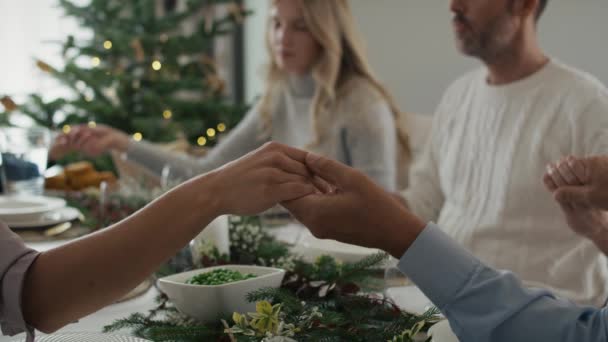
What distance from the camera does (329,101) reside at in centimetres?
264

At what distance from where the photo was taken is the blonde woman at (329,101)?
2.54 meters

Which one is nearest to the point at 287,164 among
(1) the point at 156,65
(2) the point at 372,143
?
(2) the point at 372,143

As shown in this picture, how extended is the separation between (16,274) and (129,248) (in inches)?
5.3

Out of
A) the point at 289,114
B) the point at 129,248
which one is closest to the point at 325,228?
the point at 129,248

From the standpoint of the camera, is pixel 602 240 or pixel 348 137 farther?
pixel 348 137

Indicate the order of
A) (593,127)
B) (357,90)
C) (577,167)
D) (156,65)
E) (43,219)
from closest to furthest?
(577,167), (593,127), (43,219), (357,90), (156,65)

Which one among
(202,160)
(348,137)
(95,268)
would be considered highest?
(95,268)

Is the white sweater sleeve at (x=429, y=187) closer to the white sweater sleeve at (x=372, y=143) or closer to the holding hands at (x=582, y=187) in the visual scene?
the white sweater sleeve at (x=372, y=143)

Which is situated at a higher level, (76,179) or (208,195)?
(208,195)

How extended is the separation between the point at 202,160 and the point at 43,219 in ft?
3.53

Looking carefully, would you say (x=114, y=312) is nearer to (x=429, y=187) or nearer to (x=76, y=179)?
(x=429, y=187)

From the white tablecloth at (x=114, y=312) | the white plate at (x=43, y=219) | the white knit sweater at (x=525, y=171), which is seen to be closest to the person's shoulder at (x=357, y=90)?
the white knit sweater at (x=525, y=171)

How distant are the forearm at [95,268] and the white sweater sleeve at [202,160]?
163cm

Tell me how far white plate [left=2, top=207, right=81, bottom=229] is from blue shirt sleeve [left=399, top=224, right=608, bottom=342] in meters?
1.14
